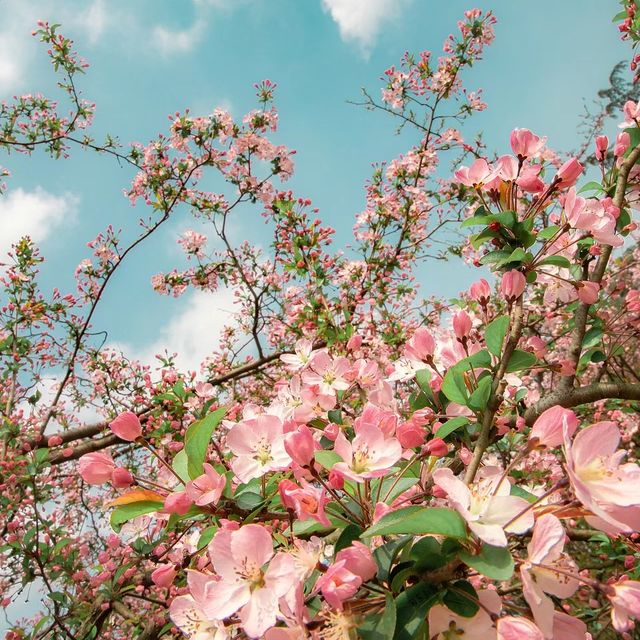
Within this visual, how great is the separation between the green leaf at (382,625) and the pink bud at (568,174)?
2.71ft

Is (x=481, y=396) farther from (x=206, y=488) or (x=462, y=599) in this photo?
(x=206, y=488)

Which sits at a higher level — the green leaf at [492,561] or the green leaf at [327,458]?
the green leaf at [327,458]

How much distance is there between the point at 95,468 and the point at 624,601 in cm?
81

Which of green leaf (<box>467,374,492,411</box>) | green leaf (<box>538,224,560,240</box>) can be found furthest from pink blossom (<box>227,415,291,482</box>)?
green leaf (<box>538,224,560,240</box>)

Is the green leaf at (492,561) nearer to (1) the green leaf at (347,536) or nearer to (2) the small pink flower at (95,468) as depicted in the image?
(1) the green leaf at (347,536)

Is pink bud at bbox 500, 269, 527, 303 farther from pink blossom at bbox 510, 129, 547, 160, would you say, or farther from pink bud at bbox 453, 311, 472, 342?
pink blossom at bbox 510, 129, 547, 160

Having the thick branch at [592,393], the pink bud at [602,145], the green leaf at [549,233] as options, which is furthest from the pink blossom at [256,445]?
the pink bud at [602,145]

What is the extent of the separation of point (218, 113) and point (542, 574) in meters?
4.13

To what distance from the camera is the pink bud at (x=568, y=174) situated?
95 centimetres

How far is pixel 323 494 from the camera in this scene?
683mm

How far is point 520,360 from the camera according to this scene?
35.4 inches

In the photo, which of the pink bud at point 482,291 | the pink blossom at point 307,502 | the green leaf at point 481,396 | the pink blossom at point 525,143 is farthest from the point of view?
the pink bud at point 482,291

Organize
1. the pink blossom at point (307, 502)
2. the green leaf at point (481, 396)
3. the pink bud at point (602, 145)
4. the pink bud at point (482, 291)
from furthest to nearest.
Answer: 1. the pink bud at point (602, 145)
2. the pink bud at point (482, 291)
3. the green leaf at point (481, 396)
4. the pink blossom at point (307, 502)

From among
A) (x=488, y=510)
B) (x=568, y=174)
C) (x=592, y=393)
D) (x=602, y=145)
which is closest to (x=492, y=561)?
(x=488, y=510)
